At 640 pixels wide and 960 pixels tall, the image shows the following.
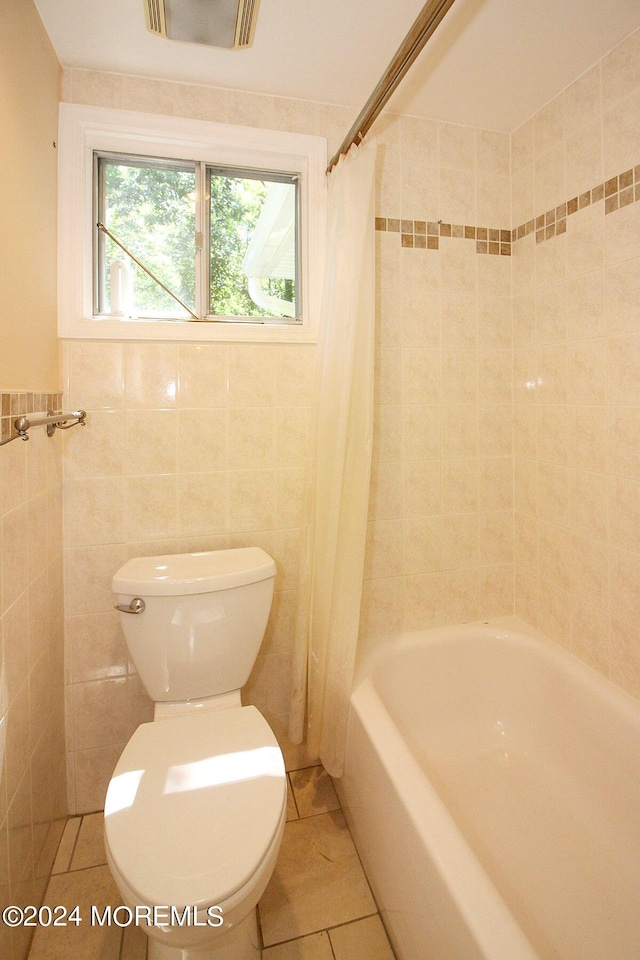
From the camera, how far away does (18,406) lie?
1102mm

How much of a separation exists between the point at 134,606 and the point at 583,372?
1523mm

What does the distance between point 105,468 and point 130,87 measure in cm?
119

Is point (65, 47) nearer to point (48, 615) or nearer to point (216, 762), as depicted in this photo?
point (48, 615)

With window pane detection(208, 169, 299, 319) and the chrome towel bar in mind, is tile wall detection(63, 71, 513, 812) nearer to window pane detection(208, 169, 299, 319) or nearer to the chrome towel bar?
the chrome towel bar

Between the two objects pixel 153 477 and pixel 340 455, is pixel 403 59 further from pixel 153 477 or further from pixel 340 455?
pixel 153 477

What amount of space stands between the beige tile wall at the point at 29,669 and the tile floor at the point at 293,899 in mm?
72

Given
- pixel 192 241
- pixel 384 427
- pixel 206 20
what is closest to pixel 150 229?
pixel 192 241

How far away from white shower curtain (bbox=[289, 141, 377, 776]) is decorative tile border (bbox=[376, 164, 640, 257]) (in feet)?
0.79

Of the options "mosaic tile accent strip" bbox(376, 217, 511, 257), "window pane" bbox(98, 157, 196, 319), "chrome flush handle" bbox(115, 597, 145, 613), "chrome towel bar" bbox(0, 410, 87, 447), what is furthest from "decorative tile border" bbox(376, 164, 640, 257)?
"chrome flush handle" bbox(115, 597, 145, 613)

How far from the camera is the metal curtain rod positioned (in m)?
0.92

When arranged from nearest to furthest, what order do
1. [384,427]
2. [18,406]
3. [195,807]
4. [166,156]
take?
1. [195,807]
2. [18,406]
3. [166,156]
4. [384,427]

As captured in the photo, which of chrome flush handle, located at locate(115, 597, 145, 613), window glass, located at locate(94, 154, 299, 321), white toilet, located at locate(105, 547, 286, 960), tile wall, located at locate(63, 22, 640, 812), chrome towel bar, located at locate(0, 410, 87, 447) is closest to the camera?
white toilet, located at locate(105, 547, 286, 960)

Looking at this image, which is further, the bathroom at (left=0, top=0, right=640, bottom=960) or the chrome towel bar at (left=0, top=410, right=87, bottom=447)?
the bathroom at (left=0, top=0, right=640, bottom=960)

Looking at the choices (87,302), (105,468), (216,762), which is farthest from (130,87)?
(216,762)
